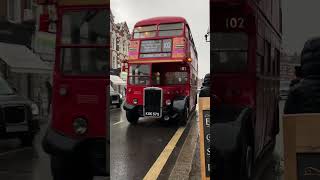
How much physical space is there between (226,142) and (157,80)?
3.90 feet

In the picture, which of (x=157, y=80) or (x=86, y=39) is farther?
(x=157, y=80)

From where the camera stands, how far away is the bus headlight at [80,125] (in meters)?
2.17

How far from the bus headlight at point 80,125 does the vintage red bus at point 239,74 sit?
24.7 inches

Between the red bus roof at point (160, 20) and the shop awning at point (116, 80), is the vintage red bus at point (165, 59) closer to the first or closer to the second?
the red bus roof at point (160, 20)

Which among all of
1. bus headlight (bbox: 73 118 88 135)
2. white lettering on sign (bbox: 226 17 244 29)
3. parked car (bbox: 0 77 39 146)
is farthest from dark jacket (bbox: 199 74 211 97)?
parked car (bbox: 0 77 39 146)

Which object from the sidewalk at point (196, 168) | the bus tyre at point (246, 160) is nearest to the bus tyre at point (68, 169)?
the sidewalk at point (196, 168)

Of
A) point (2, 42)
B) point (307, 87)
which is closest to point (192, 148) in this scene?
point (307, 87)

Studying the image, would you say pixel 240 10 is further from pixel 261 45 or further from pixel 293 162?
pixel 293 162

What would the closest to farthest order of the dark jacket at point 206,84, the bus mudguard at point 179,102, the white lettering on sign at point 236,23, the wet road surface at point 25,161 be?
1. the white lettering on sign at point 236,23
2. the dark jacket at point 206,84
3. the wet road surface at point 25,161
4. the bus mudguard at point 179,102

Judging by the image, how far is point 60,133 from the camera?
224 cm

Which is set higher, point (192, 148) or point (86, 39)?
point (86, 39)

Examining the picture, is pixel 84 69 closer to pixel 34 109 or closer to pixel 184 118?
pixel 34 109

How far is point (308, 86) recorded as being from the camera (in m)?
1.91

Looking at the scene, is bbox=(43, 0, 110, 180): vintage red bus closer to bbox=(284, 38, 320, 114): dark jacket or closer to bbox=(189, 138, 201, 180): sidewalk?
bbox=(189, 138, 201, 180): sidewalk
